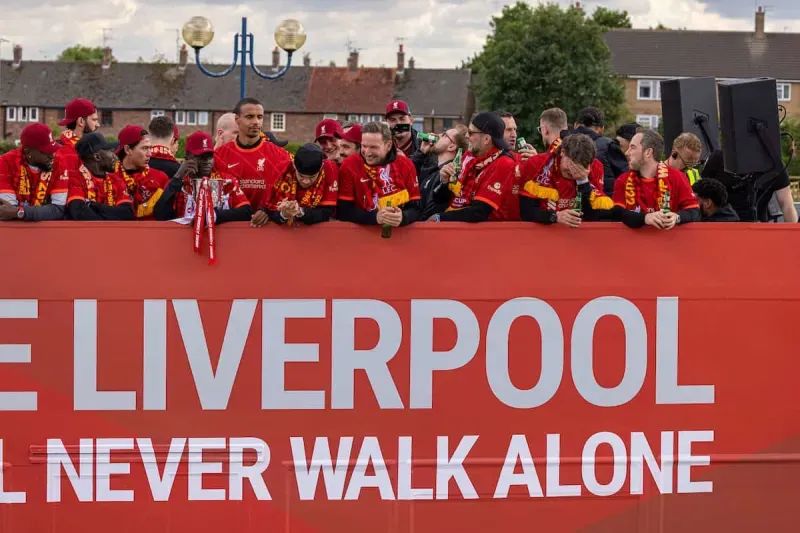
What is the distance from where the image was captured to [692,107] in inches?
311

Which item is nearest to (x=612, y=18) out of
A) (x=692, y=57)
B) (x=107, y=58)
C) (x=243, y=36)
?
(x=692, y=57)

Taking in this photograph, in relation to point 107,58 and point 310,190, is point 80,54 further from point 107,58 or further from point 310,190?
point 310,190

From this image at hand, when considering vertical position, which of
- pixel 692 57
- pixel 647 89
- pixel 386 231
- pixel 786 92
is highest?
pixel 692 57

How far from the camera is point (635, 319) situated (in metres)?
6.02

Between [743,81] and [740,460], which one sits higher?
[743,81]

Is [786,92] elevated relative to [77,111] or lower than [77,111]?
elevated

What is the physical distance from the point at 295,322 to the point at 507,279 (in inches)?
41.8

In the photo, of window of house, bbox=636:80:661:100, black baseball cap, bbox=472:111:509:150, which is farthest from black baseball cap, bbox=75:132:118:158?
window of house, bbox=636:80:661:100

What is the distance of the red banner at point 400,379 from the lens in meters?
5.80

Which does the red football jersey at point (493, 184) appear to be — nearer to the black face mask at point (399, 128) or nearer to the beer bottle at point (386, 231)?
the beer bottle at point (386, 231)

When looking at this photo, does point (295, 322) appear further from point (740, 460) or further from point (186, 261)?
point (740, 460)

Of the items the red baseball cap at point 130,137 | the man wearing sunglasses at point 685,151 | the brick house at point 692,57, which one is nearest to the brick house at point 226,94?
the brick house at point 692,57

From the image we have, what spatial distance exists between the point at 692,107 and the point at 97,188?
395 cm

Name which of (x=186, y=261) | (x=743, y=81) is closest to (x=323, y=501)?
(x=186, y=261)
